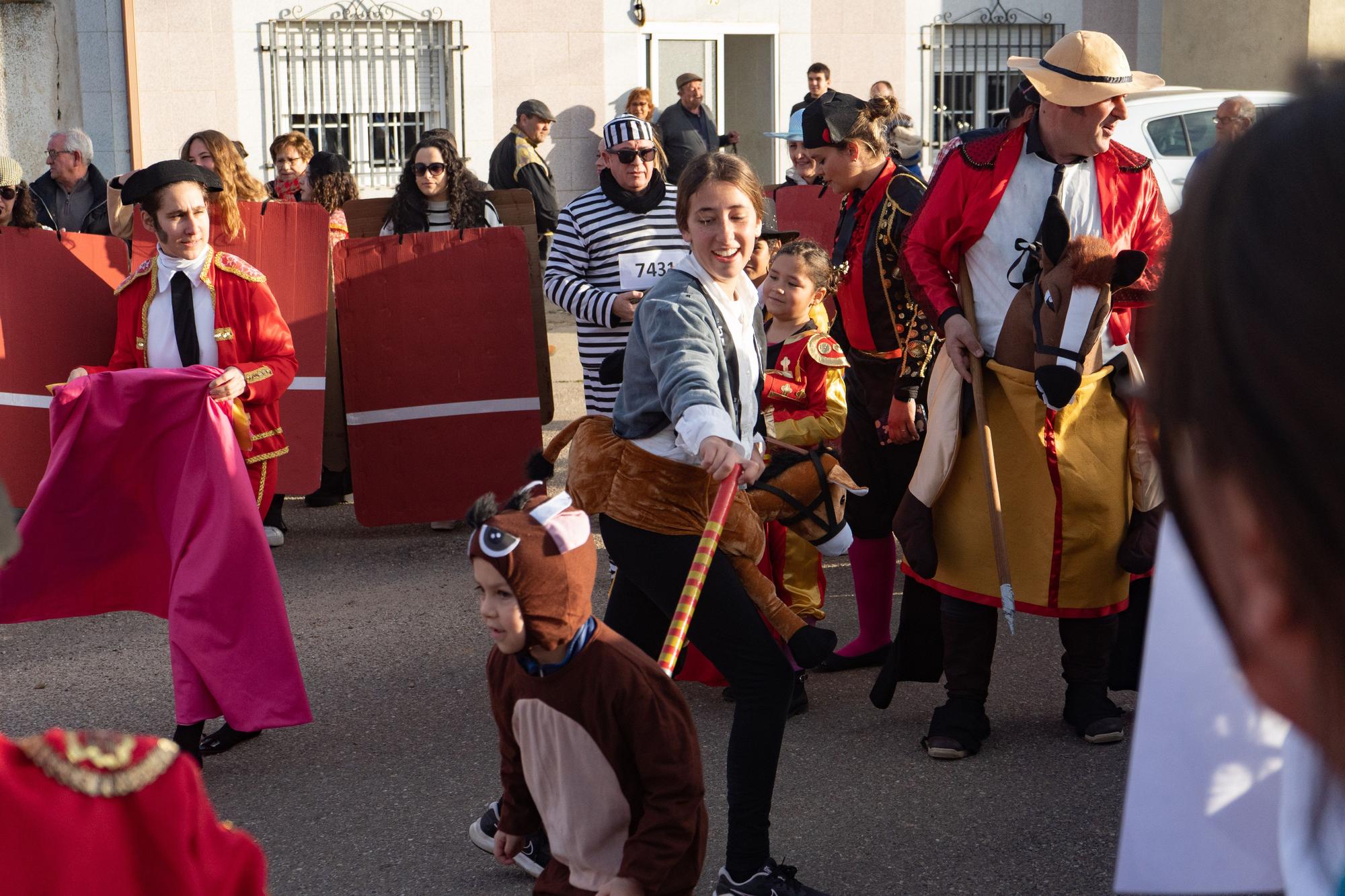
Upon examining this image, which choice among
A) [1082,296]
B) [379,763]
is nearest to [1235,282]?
[1082,296]

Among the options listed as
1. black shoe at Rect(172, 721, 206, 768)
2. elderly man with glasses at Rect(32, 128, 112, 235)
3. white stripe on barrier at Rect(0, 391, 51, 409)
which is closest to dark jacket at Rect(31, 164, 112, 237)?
elderly man with glasses at Rect(32, 128, 112, 235)

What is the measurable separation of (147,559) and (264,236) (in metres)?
2.44

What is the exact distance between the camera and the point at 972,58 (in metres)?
16.7

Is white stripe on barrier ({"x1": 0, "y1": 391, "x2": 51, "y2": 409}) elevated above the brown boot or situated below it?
above

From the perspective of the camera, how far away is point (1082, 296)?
3.78m

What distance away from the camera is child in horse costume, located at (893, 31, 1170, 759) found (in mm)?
3910

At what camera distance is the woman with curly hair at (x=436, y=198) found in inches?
270

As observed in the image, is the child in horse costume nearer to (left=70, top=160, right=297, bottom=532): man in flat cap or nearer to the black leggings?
the black leggings

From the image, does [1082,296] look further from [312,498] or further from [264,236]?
[312,498]

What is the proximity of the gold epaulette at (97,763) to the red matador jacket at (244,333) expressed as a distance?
3.29 meters

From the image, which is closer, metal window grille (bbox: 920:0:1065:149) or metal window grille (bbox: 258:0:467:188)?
metal window grille (bbox: 258:0:467:188)

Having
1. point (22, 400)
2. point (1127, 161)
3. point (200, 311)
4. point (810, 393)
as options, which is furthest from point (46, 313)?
point (1127, 161)

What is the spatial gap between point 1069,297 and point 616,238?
1.98m

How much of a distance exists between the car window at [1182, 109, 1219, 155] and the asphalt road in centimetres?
626
